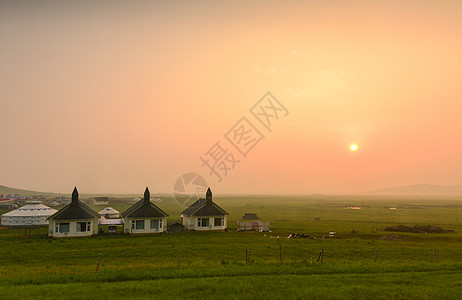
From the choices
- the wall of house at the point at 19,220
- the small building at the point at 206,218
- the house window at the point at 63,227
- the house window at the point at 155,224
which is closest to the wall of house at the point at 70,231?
the house window at the point at 63,227

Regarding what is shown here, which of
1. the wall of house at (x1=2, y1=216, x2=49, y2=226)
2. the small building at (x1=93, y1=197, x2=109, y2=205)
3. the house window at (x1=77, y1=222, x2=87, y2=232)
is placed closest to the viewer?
the house window at (x1=77, y1=222, x2=87, y2=232)

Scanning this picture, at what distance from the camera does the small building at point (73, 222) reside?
50531 millimetres

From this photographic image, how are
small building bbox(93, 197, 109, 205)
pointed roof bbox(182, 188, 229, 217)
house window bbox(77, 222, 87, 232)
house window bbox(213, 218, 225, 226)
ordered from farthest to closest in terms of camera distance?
small building bbox(93, 197, 109, 205) < house window bbox(213, 218, 225, 226) < pointed roof bbox(182, 188, 229, 217) < house window bbox(77, 222, 87, 232)

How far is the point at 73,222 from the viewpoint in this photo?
51.4 m

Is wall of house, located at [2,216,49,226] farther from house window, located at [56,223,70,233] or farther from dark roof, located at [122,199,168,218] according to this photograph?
→ dark roof, located at [122,199,168,218]

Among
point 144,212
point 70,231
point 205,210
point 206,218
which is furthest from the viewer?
point 205,210

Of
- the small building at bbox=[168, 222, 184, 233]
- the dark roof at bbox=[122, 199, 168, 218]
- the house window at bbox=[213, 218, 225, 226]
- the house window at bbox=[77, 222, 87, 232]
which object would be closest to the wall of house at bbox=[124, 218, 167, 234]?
the dark roof at bbox=[122, 199, 168, 218]

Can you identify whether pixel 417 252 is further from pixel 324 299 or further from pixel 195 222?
pixel 195 222

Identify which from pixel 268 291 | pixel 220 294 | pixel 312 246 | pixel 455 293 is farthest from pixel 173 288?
pixel 312 246

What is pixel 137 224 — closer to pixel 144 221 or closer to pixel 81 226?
pixel 144 221

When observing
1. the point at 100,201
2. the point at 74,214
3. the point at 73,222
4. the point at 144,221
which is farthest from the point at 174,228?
the point at 100,201

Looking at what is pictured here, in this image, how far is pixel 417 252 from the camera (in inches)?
1442

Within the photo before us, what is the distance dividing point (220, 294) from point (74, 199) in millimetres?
47450

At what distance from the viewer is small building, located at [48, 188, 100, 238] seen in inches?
1989
